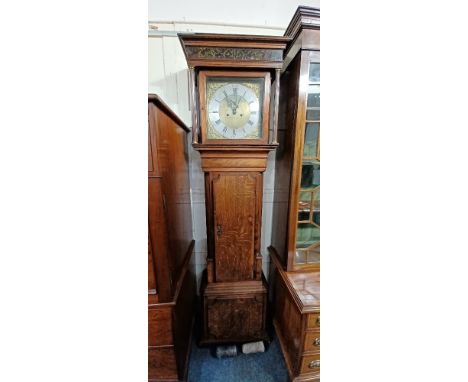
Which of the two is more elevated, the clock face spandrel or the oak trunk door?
the clock face spandrel

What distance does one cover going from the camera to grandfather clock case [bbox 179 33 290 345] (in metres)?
0.93

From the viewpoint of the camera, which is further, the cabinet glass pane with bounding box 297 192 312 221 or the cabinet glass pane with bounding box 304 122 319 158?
the cabinet glass pane with bounding box 297 192 312 221

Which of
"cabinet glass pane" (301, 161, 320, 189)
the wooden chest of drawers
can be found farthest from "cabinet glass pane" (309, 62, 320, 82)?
the wooden chest of drawers

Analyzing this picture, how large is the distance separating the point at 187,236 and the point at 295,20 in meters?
1.33

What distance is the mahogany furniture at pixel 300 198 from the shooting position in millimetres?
919

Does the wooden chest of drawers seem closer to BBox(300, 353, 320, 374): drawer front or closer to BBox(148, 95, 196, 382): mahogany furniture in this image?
BBox(300, 353, 320, 374): drawer front

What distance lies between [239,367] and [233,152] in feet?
4.33

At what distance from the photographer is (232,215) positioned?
1.10 meters

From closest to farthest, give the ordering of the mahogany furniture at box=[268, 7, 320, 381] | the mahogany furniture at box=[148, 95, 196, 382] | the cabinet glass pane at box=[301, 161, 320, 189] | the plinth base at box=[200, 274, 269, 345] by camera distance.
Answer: the mahogany furniture at box=[148, 95, 196, 382] → the mahogany furniture at box=[268, 7, 320, 381] → the cabinet glass pane at box=[301, 161, 320, 189] → the plinth base at box=[200, 274, 269, 345]

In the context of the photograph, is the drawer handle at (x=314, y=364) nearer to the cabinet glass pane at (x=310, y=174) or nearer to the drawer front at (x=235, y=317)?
the drawer front at (x=235, y=317)

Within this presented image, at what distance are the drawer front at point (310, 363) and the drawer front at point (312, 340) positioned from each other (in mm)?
49

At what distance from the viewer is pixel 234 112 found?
103 cm

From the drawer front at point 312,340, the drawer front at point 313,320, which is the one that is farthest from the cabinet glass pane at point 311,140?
the drawer front at point 312,340
